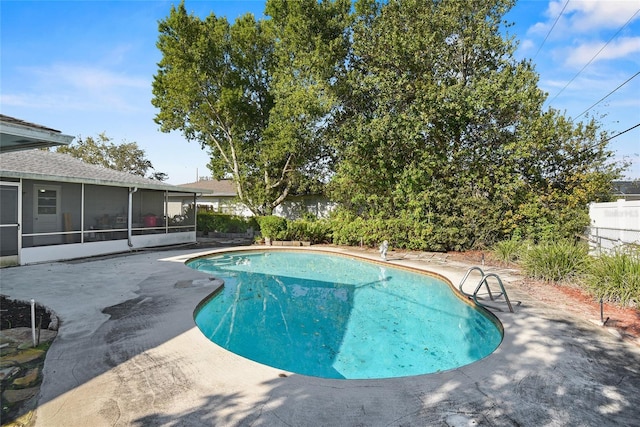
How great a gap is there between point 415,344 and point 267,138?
1387 centimetres

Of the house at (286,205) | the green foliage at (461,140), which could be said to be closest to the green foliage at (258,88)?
the house at (286,205)

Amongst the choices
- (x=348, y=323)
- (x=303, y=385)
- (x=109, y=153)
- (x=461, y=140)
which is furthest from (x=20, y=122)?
(x=109, y=153)

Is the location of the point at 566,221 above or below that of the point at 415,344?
above

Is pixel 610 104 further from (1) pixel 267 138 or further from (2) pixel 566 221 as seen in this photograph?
(1) pixel 267 138

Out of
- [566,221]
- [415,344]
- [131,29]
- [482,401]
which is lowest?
[415,344]

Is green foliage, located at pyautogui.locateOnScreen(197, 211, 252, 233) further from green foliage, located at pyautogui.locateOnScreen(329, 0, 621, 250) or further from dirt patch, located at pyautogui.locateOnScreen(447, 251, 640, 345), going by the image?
dirt patch, located at pyautogui.locateOnScreen(447, 251, 640, 345)

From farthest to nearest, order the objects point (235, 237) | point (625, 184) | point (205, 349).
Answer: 1. point (625, 184)
2. point (235, 237)
3. point (205, 349)

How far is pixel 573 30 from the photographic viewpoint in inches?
444

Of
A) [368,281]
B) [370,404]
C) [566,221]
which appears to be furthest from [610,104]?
[370,404]

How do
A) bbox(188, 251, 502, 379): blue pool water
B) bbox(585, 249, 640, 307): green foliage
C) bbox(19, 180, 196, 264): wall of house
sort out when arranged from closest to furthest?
bbox(188, 251, 502, 379): blue pool water → bbox(585, 249, 640, 307): green foliage → bbox(19, 180, 196, 264): wall of house

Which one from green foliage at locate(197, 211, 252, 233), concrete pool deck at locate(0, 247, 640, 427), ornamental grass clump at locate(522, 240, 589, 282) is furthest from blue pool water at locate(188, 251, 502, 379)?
green foliage at locate(197, 211, 252, 233)

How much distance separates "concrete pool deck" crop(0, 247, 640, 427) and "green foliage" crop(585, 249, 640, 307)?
4.85 ft

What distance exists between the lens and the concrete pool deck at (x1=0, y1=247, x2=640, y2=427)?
2.80 metres

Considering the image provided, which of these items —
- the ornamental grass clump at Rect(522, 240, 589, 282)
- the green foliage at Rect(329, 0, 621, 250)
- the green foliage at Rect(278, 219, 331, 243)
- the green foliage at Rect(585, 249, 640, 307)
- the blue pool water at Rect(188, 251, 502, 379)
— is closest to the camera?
the blue pool water at Rect(188, 251, 502, 379)
